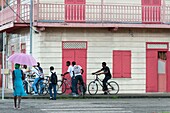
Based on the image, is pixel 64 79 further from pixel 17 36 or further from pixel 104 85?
pixel 17 36

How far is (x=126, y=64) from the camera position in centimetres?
3153

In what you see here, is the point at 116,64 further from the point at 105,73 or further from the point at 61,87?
the point at 61,87

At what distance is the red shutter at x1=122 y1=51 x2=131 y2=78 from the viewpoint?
31406mm

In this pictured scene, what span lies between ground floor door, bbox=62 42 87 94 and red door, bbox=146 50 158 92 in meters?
3.50

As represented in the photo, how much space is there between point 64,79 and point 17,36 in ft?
19.4

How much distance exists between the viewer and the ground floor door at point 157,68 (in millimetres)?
31734

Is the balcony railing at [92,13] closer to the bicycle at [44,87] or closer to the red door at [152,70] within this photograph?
the red door at [152,70]

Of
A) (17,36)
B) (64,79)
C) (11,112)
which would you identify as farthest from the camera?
Answer: (17,36)

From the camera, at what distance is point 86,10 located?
101 feet

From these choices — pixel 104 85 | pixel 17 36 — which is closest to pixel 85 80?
pixel 104 85

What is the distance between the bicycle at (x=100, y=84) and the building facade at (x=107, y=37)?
53cm

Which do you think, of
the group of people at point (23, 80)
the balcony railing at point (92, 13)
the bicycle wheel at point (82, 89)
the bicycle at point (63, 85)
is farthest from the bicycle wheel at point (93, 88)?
the balcony railing at point (92, 13)

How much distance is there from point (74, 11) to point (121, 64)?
3.86m

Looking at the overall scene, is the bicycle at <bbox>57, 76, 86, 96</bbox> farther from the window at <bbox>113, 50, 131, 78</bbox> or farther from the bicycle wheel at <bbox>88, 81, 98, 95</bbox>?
the window at <bbox>113, 50, 131, 78</bbox>
